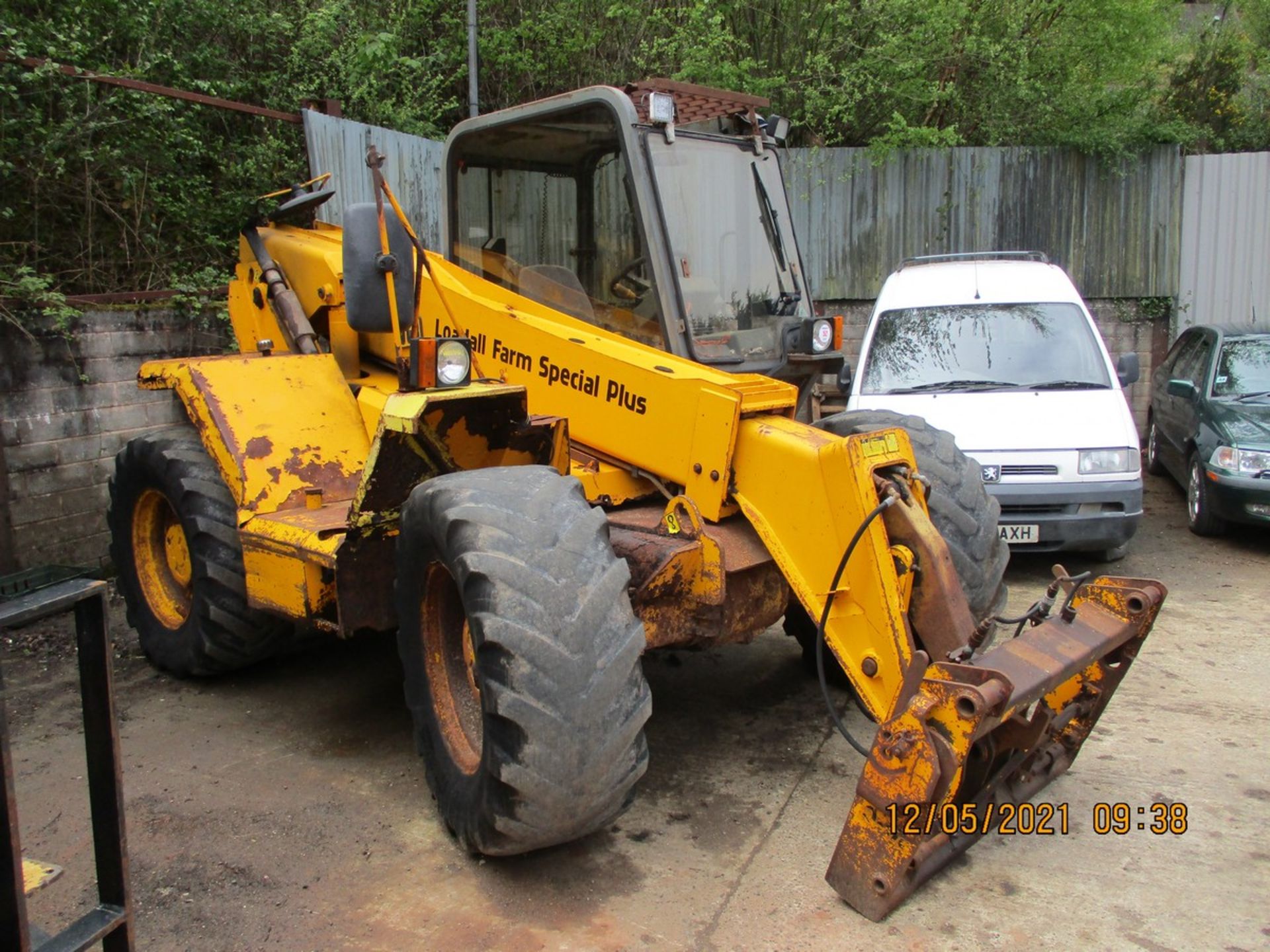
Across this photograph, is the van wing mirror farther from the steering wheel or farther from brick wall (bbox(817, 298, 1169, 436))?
the steering wheel

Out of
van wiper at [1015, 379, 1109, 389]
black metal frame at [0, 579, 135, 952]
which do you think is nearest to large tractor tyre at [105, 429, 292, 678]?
black metal frame at [0, 579, 135, 952]

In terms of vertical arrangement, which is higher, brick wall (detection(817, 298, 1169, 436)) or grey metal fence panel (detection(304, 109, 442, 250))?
grey metal fence panel (detection(304, 109, 442, 250))

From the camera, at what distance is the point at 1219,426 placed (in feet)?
26.3

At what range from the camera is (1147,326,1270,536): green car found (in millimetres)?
7617

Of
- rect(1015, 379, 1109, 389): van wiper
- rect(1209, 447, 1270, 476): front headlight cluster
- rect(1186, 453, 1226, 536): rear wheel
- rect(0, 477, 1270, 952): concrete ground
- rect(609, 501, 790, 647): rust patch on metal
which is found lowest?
rect(0, 477, 1270, 952): concrete ground

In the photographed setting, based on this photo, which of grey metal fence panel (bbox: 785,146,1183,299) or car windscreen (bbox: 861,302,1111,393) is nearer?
car windscreen (bbox: 861,302,1111,393)

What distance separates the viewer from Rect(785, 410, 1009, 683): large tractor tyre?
4168 mm

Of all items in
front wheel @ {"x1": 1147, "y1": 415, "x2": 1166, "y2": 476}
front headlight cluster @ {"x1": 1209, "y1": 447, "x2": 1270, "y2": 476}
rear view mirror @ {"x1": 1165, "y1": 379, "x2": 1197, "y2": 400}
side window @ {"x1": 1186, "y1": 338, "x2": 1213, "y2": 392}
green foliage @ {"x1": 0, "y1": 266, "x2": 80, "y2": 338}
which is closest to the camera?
green foliage @ {"x1": 0, "y1": 266, "x2": 80, "y2": 338}

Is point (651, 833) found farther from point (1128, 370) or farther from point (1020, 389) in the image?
point (1128, 370)

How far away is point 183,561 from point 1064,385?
5721 millimetres

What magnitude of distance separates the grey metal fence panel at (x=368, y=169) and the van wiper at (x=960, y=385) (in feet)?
12.6

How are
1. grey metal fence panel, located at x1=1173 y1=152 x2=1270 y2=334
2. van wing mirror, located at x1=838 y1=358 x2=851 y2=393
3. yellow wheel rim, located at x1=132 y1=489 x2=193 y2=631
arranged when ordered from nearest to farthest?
yellow wheel rim, located at x1=132 y1=489 x2=193 y2=631 → van wing mirror, located at x1=838 y1=358 x2=851 y2=393 → grey metal fence panel, located at x1=1173 y1=152 x2=1270 y2=334

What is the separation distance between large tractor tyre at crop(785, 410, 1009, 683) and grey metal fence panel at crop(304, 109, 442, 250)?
482 cm

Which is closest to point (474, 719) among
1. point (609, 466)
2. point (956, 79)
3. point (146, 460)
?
point (609, 466)
